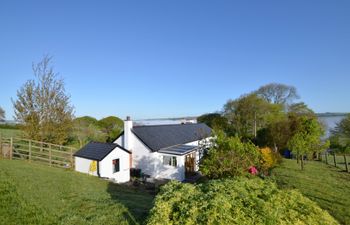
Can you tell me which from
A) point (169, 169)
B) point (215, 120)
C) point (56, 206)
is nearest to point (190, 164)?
point (169, 169)

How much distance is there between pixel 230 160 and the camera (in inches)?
353

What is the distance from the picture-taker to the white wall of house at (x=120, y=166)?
53.4ft

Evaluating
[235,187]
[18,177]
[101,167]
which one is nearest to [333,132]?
[101,167]

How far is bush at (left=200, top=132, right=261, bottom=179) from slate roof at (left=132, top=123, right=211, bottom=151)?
7.04m

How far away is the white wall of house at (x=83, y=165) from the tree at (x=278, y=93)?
33.4 meters

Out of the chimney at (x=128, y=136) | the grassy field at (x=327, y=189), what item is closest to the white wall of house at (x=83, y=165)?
the chimney at (x=128, y=136)

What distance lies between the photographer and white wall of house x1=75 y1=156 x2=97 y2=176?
16094mm

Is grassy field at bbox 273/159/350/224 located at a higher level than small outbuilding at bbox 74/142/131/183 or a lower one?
lower

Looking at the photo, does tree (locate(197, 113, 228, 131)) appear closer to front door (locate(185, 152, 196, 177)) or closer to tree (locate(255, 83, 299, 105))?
tree (locate(255, 83, 299, 105))

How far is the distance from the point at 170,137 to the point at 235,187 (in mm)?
19544

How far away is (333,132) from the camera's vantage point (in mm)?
32500

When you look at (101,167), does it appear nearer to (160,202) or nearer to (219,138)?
(219,138)

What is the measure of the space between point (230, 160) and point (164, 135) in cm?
1510

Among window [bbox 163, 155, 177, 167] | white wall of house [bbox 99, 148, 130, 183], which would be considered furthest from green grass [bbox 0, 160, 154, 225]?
window [bbox 163, 155, 177, 167]
